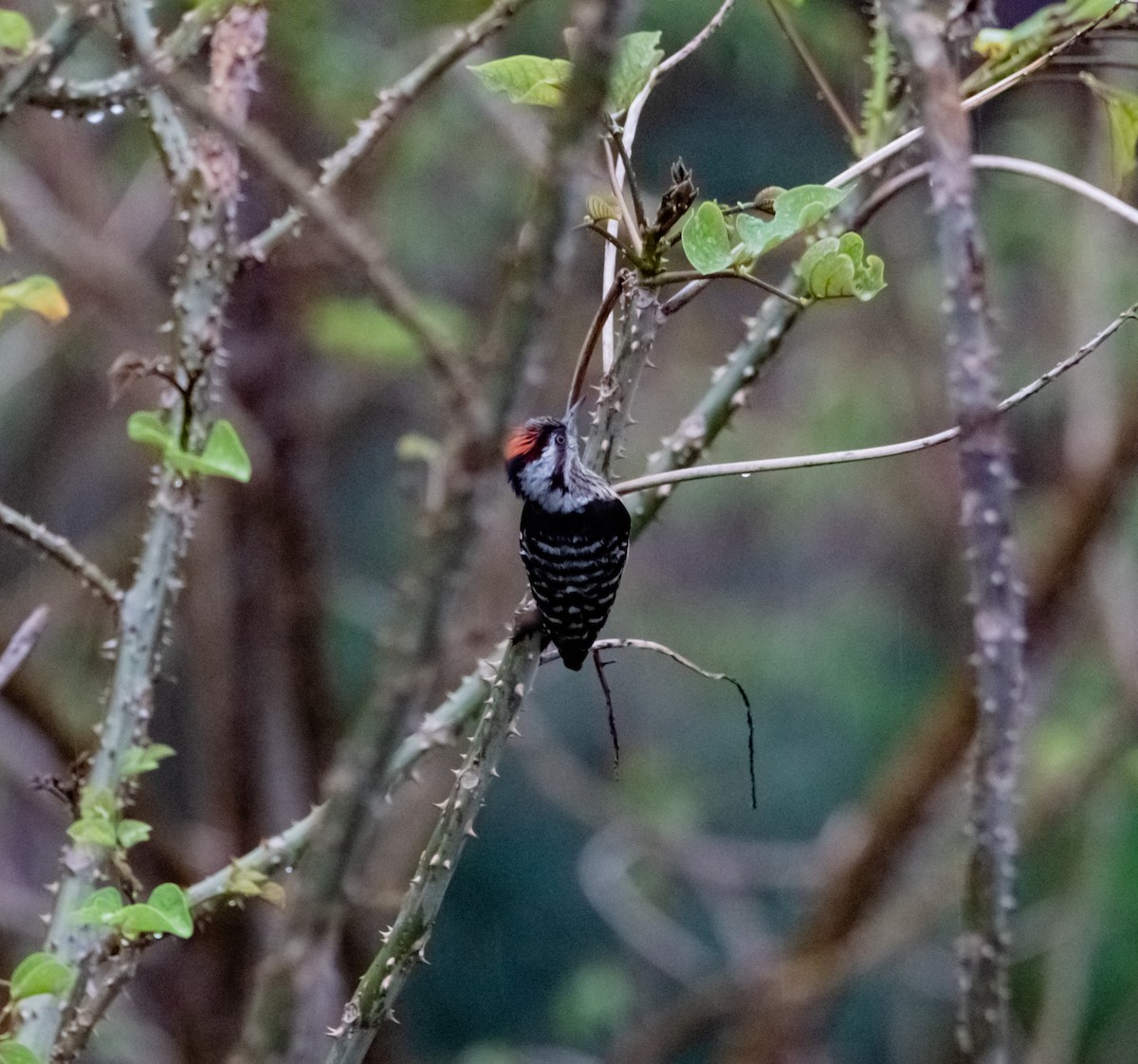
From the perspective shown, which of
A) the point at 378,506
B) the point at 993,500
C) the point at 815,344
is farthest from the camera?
the point at 378,506

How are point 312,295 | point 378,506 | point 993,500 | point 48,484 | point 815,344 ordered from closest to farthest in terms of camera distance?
point 993,500 < point 312,295 < point 48,484 < point 815,344 < point 378,506

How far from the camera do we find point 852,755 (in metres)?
3.74

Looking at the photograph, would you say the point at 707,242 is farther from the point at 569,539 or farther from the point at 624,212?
the point at 569,539

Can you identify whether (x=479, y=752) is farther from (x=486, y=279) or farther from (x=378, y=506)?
(x=378, y=506)

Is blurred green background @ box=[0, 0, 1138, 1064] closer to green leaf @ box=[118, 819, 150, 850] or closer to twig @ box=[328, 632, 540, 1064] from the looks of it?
twig @ box=[328, 632, 540, 1064]

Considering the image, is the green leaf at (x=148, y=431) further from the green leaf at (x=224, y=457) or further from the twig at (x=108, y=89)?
the twig at (x=108, y=89)

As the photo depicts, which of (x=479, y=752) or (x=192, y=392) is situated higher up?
(x=192, y=392)

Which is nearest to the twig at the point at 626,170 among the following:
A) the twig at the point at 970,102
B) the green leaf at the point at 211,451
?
the twig at the point at 970,102

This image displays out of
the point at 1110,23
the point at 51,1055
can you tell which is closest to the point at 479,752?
the point at 51,1055

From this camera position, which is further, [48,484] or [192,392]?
[48,484]

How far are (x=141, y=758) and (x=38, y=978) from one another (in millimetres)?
188

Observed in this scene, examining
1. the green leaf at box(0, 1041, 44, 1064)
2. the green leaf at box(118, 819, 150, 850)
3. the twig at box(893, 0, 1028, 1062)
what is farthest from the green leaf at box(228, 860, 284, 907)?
the twig at box(893, 0, 1028, 1062)

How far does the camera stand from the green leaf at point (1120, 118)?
0.87 m

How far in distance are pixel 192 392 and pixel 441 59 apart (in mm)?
273
